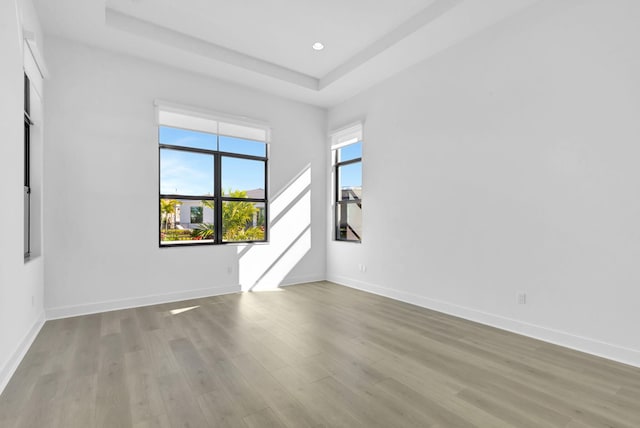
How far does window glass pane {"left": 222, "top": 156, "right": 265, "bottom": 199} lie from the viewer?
16.8 feet

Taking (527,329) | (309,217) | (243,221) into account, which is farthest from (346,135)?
(527,329)

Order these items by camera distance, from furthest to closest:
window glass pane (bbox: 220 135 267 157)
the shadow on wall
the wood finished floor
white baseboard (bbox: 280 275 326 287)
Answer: white baseboard (bbox: 280 275 326 287), the shadow on wall, window glass pane (bbox: 220 135 267 157), the wood finished floor

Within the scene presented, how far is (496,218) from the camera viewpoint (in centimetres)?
351

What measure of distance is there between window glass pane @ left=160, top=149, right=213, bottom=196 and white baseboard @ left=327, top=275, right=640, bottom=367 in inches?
123

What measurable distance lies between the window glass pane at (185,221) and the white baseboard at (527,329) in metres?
2.82

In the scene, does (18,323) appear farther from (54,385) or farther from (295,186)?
(295,186)

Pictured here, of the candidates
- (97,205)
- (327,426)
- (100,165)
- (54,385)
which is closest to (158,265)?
(97,205)

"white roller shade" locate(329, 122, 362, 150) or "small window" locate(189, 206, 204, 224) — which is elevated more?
"white roller shade" locate(329, 122, 362, 150)

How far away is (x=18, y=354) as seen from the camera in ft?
8.42

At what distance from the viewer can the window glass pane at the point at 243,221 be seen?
5109mm

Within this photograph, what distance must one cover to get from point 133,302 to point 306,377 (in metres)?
2.94

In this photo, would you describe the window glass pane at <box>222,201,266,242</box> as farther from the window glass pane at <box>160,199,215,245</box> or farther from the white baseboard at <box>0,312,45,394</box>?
the white baseboard at <box>0,312,45,394</box>

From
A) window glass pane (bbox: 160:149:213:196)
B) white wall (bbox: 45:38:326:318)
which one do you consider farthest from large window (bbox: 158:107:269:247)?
white wall (bbox: 45:38:326:318)

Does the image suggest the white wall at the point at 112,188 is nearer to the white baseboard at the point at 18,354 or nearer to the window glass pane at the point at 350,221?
the white baseboard at the point at 18,354
